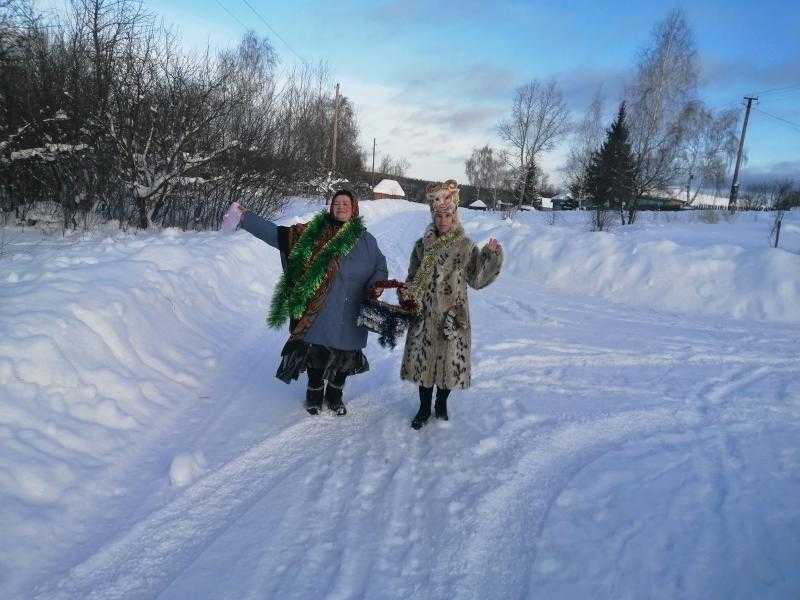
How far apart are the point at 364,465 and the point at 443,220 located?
179 centimetres

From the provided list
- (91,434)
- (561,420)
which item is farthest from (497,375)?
(91,434)

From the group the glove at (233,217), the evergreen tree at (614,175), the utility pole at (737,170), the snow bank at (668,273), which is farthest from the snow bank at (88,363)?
the utility pole at (737,170)

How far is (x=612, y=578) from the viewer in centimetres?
226

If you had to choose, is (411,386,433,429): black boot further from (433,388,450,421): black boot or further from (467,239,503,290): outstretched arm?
(467,239,503,290): outstretched arm

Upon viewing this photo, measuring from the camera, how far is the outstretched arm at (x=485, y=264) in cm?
342

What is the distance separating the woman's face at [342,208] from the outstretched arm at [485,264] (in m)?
0.96

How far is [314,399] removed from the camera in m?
3.91

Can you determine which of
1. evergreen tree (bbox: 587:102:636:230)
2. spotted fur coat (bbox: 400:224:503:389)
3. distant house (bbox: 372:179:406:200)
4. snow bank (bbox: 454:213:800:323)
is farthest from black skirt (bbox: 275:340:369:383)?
distant house (bbox: 372:179:406:200)

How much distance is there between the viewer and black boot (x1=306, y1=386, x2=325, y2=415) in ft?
12.8

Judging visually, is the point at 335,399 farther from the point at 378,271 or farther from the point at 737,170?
the point at 737,170

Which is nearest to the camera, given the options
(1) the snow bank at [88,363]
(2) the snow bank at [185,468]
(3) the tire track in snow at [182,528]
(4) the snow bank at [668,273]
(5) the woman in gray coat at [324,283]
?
(3) the tire track in snow at [182,528]

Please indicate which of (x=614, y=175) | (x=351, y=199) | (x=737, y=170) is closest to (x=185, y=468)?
(x=351, y=199)

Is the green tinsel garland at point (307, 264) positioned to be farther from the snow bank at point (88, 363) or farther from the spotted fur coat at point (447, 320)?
the snow bank at point (88, 363)

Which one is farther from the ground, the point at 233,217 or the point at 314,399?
the point at 233,217
